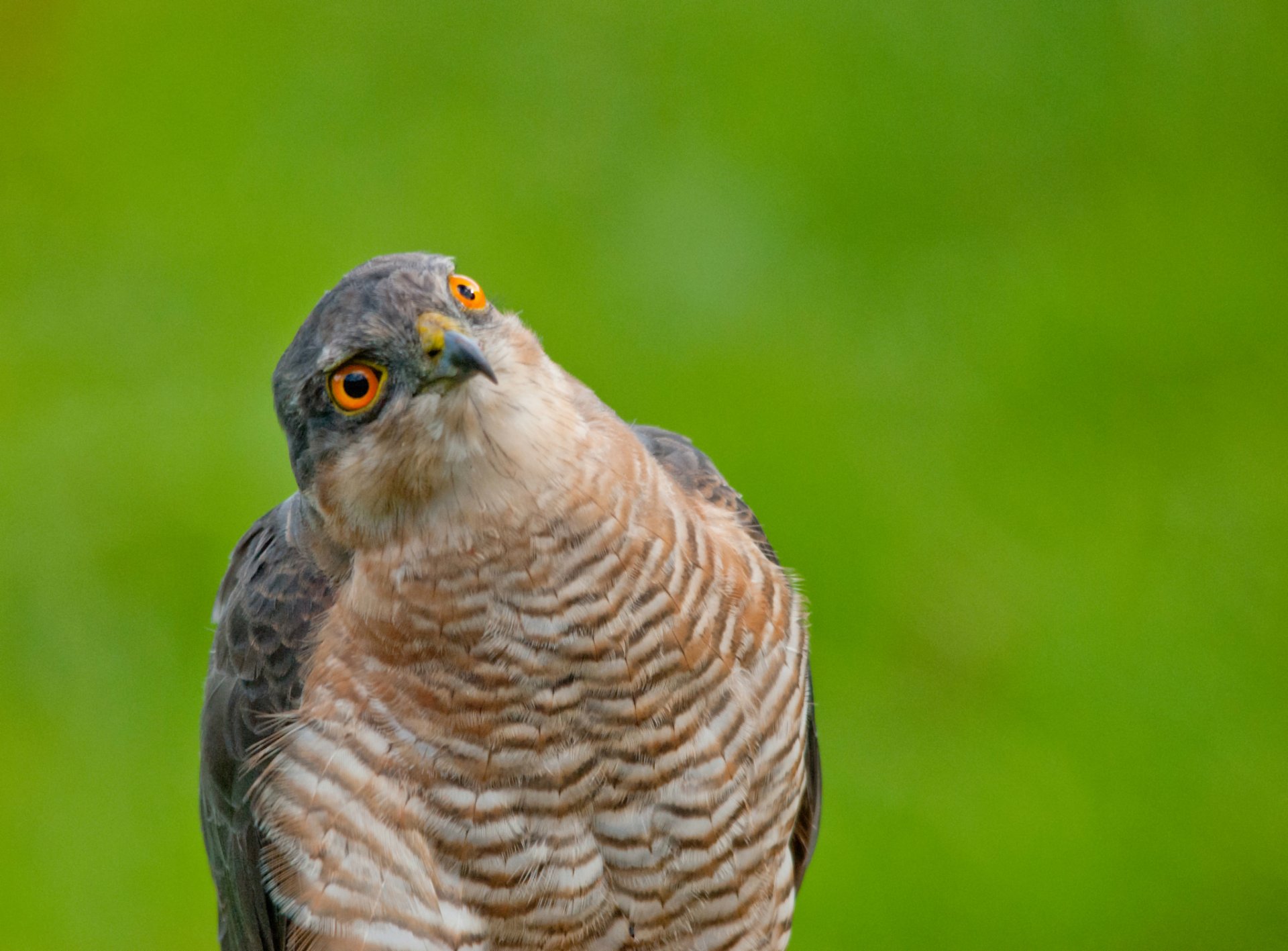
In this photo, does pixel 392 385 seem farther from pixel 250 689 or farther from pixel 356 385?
pixel 250 689

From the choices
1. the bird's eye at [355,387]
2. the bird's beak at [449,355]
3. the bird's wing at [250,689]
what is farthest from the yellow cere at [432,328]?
the bird's wing at [250,689]

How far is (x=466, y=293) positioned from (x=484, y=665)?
60cm

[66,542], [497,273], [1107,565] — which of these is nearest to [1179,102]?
[1107,565]

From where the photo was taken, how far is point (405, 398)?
205cm

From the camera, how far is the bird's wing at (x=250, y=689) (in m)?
2.33

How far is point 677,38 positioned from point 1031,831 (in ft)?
10.7

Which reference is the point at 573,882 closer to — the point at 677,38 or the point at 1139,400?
the point at 1139,400

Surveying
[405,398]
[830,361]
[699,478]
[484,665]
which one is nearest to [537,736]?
[484,665]

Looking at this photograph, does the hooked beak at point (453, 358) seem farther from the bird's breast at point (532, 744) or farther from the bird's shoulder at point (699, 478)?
the bird's shoulder at point (699, 478)

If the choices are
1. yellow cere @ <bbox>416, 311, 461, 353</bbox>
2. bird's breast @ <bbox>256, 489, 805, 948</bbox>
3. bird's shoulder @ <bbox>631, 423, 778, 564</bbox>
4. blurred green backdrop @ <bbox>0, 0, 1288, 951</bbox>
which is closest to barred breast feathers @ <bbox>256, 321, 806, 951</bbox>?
bird's breast @ <bbox>256, 489, 805, 948</bbox>

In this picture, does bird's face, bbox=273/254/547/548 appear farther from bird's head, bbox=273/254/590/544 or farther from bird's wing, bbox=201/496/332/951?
bird's wing, bbox=201/496/332/951

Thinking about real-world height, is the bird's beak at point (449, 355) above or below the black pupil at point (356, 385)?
above

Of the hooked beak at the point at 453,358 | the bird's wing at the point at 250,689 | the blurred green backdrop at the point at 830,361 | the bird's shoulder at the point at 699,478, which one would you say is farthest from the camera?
the blurred green backdrop at the point at 830,361

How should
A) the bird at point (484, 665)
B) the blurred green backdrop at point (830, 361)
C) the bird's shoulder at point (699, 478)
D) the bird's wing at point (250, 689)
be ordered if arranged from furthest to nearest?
the blurred green backdrop at point (830, 361) < the bird's shoulder at point (699, 478) < the bird's wing at point (250, 689) < the bird at point (484, 665)
